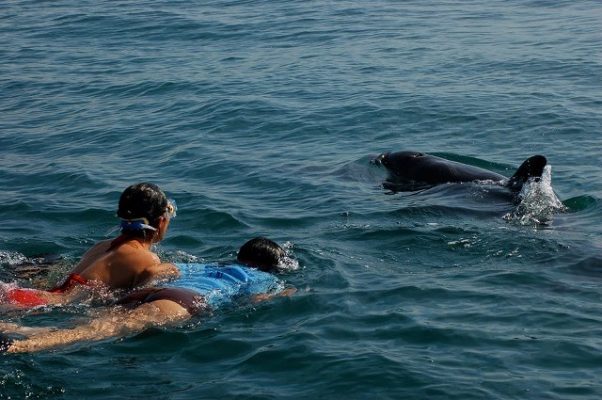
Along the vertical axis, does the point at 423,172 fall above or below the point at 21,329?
below

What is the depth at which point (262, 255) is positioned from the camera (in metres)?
9.60

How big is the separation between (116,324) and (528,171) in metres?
5.48

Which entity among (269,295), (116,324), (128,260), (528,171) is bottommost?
(269,295)

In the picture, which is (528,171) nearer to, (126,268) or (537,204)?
(537,204)

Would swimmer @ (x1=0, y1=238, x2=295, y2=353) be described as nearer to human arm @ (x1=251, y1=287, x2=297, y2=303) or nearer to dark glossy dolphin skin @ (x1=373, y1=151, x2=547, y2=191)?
human arm @ (x1=251, y1=287, x2=297, y2=303)

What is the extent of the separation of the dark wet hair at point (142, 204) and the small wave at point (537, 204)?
13.2 ft

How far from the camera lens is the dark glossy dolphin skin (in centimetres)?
1282

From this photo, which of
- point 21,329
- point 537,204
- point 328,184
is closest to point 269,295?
point 21,329

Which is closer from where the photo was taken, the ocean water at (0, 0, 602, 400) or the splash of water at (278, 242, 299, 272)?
the ocean water at (0, 0, 602, 400)

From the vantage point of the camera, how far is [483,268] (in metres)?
9.65

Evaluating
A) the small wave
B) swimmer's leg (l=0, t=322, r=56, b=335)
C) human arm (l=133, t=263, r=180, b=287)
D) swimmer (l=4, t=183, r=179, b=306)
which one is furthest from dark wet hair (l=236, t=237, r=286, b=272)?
the small wave

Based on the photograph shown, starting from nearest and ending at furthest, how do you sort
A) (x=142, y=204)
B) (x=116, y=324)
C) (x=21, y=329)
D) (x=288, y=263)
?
(x=21, y=329)
(x=116, y=324)
(x=142, y=204)
(x=288, y=263)

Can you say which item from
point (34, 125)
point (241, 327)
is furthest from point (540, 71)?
point (241, 327)

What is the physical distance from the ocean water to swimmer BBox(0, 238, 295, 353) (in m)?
0.12
